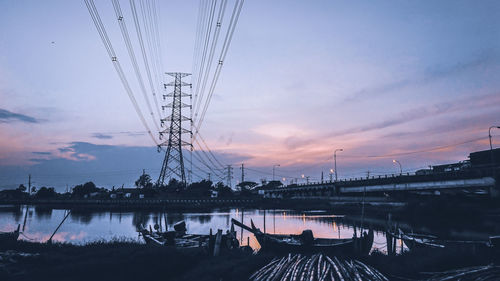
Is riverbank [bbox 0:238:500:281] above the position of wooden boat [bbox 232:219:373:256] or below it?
above

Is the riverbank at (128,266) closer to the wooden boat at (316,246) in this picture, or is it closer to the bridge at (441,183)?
the wooden boat at (316,246)

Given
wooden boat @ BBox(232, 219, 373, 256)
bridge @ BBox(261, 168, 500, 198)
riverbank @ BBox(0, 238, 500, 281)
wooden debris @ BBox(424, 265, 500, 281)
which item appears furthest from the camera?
bridge @ BBox(261, 168, 500, 198)

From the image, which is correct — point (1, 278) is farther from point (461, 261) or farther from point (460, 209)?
point (460, 209)

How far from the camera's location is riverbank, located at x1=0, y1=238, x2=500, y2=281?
17109mm

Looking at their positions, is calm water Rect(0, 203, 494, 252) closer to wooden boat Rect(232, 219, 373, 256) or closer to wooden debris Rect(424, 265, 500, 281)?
wooden boat Rect(232, 219, 373, 256)

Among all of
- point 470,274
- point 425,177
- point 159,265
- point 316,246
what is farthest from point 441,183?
point 159,265

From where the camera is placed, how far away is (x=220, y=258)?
22.5 m

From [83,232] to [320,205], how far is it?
84.8 meters

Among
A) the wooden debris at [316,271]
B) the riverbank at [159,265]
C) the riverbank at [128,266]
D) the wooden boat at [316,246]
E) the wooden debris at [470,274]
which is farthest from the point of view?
the wooden boat at [316,246]

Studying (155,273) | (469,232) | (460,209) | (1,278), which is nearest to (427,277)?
(155,273)

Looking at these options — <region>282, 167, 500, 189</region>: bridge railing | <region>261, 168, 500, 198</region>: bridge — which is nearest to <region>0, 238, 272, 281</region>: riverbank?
<region>261, 168, 500, 198</region>: bridge

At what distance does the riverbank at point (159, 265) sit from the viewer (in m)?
17.1

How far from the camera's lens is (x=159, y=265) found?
19.3 m

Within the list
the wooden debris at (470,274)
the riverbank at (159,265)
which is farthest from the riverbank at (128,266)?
the wooden debris at (470,274)
